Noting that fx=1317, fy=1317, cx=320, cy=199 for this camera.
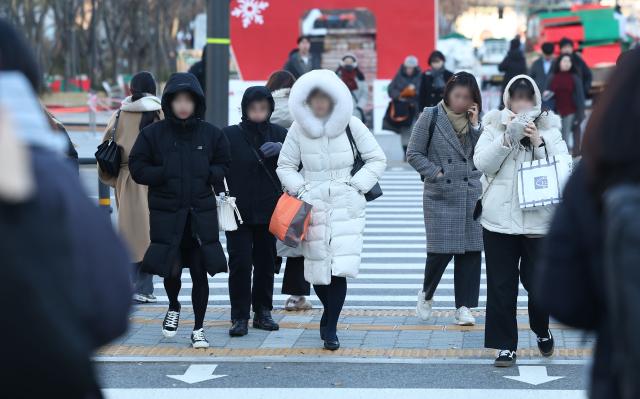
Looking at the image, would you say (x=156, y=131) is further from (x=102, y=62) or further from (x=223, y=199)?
(x=102, y=62)

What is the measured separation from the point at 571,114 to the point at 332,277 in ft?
41.8

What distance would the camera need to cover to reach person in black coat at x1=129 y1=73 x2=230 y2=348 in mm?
7895

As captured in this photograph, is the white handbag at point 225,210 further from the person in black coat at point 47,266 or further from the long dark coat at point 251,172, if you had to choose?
the person in black coat at point 47,266

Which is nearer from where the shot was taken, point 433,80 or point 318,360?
point 318,360

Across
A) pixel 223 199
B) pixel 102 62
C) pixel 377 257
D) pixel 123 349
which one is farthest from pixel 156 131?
pixel 102 62

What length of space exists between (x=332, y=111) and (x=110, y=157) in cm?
185

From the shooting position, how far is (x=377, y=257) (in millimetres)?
12516

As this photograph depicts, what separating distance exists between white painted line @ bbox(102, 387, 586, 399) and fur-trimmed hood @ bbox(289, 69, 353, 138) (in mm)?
1761

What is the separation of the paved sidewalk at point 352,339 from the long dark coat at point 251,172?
0.81 meters

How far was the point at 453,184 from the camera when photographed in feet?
28.8

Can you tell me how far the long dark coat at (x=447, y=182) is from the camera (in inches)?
343

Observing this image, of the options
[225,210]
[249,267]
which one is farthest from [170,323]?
[225,210]

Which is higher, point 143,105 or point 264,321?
point 143,105

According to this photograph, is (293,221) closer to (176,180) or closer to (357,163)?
(357,163)
